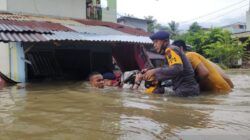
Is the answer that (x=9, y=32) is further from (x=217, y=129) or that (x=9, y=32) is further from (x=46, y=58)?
(x=217, y=129)

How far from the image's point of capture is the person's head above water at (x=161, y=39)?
677 centimetres

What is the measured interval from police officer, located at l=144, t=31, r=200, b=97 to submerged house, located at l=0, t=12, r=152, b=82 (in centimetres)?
457

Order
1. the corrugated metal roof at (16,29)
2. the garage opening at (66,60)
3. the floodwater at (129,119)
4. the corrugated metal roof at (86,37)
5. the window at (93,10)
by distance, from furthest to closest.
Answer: the window at (93,10)
the garage opening at (66,60)
the corrugated metal roof at (86,37)
the corrugated metal roof at (16,29)
the floodwater at (129,119)

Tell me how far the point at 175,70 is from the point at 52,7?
37.0 feet

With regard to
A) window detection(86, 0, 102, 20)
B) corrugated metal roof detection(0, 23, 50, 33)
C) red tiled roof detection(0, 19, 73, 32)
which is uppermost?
window detection(86, 0, 102, 20)

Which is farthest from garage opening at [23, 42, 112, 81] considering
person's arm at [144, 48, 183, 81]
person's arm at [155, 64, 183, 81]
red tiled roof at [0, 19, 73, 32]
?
person's arm at [144, 48, 183, 81]

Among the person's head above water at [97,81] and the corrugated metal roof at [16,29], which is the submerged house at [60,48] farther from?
the person's head above water at [97,81]

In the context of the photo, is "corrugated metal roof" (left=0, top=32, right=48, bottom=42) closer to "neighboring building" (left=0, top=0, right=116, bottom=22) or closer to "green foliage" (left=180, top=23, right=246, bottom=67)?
"neighboring building" (left=0, top=0, right=116, bottom=22)

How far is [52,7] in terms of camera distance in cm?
1655

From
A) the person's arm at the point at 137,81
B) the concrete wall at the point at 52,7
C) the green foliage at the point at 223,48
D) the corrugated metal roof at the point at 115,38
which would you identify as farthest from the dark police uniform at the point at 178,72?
the green foliage at the point at 223,48

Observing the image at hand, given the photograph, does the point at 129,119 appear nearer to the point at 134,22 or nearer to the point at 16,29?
the point at 16,29

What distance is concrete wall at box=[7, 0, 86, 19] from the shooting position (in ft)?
49.8

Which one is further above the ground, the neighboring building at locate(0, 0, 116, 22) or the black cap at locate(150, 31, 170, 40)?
the neighboring building at locate(0, 0, 116, 22)

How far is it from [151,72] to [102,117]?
228cm
